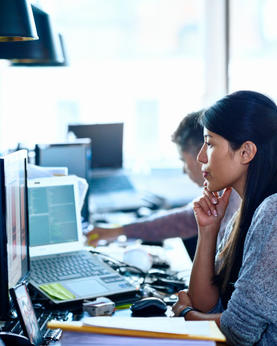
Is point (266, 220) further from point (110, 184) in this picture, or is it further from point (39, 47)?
point (110, 184)

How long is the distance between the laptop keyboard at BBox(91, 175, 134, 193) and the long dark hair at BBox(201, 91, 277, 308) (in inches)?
93.6

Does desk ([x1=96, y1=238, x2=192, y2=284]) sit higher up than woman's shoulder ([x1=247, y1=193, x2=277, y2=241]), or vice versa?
woman's shoulder ([x1=247, y1=193, x2=277, y2=241])

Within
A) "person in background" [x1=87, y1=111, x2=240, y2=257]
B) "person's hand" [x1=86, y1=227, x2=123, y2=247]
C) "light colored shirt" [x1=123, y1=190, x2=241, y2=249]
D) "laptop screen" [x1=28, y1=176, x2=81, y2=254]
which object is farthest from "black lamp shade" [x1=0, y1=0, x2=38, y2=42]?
"light colored shirt" [x1=123, y1=190, x2=241, y2=249]

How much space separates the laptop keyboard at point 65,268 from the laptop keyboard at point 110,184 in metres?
1.92

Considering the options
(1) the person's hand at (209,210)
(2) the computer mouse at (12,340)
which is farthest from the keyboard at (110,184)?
(2) the computer mouse at (12,340)

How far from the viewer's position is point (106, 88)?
5.01 metres

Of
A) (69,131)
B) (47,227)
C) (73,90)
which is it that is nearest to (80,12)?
(73,90)

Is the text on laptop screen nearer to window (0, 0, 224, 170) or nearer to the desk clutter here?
the desk clutter

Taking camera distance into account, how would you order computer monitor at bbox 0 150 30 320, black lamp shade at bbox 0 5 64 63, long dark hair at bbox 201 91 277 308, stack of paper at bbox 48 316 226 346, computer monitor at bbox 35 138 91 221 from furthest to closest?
computer monitor at bbox 35 138 91 221, black lamp shade at bbox 0 5 64 63, long dark hair at bbox 201 91 277 308, computer monitor at bbox 0 150 30 320, stack of paper at bbox 48 316 226 346

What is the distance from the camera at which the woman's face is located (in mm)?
1674

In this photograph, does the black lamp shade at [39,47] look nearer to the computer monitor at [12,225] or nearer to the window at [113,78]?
the computer monitor at [12,225]

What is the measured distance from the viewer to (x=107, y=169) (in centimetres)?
405

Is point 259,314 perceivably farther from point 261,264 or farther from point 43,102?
point 43,102

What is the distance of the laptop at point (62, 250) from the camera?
1846 mm
